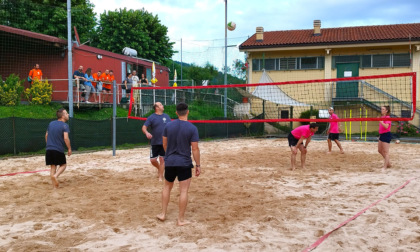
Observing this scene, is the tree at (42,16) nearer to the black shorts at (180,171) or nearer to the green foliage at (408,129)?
the black shorts at (180,171)

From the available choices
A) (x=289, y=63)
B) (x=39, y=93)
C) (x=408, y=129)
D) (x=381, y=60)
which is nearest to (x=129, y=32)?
(x=289, y=63)

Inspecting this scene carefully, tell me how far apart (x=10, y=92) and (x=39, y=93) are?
1.27 meters

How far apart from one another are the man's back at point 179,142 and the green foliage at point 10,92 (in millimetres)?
11622

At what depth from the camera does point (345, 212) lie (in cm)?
528

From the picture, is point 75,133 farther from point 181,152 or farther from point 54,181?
point 181,152

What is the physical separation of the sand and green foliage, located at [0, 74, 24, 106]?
230 inches

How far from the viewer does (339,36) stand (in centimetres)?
2433

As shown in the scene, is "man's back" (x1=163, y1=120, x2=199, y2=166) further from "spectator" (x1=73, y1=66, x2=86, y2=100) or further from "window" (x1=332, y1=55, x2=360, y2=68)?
"window" (x1=332, y1=55, x2=360, y2=68)

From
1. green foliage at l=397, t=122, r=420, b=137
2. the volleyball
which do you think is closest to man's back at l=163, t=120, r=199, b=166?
the volleyball

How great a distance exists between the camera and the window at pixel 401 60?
74.8 feet

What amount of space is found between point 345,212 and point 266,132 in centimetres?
1740

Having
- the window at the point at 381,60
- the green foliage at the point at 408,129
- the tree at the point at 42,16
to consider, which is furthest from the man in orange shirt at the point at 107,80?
the window at the point at 381,60

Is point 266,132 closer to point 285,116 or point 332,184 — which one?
point 285,116

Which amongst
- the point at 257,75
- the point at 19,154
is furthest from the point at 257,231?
the point at 257,75
